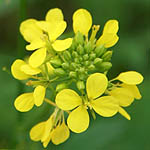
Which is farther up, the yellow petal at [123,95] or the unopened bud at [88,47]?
the unopened bud at [88,47]

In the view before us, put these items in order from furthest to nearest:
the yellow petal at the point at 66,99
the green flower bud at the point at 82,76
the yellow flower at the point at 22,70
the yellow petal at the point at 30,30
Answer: the yellow petal at the point at 30,30 < the green flower bud at the point at 82,76 < the yellow flower at the point at 22,70 < the yellow petal at the point at 66,99

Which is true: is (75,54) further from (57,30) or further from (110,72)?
(110,72)

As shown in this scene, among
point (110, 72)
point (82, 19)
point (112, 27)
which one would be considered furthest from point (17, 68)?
point (110, 72)

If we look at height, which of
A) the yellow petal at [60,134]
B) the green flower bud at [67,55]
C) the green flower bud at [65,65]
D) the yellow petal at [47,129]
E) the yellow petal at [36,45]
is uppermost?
the yellow petal at [36,45]

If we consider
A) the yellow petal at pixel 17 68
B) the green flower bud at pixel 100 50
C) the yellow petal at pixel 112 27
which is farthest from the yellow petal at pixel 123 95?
the yellow petal at pixel 17 68

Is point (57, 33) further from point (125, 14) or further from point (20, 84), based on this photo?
point (125, 14)

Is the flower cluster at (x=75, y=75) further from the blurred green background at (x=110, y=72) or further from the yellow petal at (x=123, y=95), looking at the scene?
the blurred green background at (x=110, y=72)

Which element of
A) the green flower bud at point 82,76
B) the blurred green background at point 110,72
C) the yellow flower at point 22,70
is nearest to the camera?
the yellow flower at point 22,70
